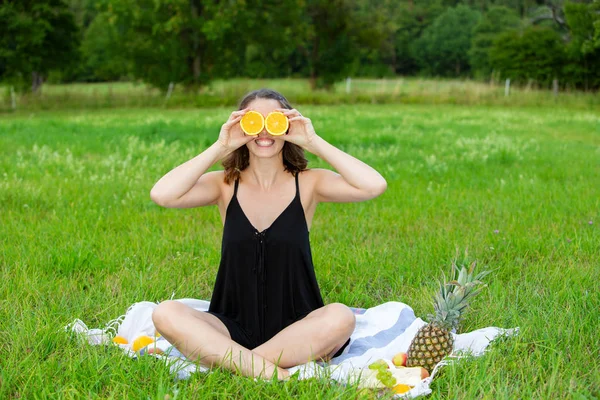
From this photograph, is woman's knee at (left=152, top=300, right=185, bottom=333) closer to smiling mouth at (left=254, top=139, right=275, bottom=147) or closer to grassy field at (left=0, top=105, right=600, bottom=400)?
grassy field at (left=0, top=105, right=600, bottom=400)

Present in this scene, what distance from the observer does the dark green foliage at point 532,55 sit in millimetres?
52594

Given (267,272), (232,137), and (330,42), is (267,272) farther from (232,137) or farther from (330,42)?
(330,42)

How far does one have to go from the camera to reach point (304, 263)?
4.29 meters

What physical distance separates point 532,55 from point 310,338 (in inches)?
2176

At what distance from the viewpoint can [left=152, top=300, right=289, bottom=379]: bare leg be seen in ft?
12.4

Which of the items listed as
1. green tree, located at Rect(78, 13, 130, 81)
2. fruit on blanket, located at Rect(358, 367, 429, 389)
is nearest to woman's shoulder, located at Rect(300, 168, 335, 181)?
fruit on blanket, located at Rect(358, 367, 429, 389)

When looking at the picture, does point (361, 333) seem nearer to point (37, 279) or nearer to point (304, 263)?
point (304, 263)

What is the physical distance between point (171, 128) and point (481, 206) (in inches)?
440

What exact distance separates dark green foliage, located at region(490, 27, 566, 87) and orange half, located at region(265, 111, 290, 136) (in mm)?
50552

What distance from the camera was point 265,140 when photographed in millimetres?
4324

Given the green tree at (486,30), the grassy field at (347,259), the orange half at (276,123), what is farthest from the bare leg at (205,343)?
the green tree at (486,30)

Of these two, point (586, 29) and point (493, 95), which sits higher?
point (586, 29)

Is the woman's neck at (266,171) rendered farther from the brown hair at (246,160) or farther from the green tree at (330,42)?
the green tree at (330,42)

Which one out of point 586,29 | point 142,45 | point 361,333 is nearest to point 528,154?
point 361,333
